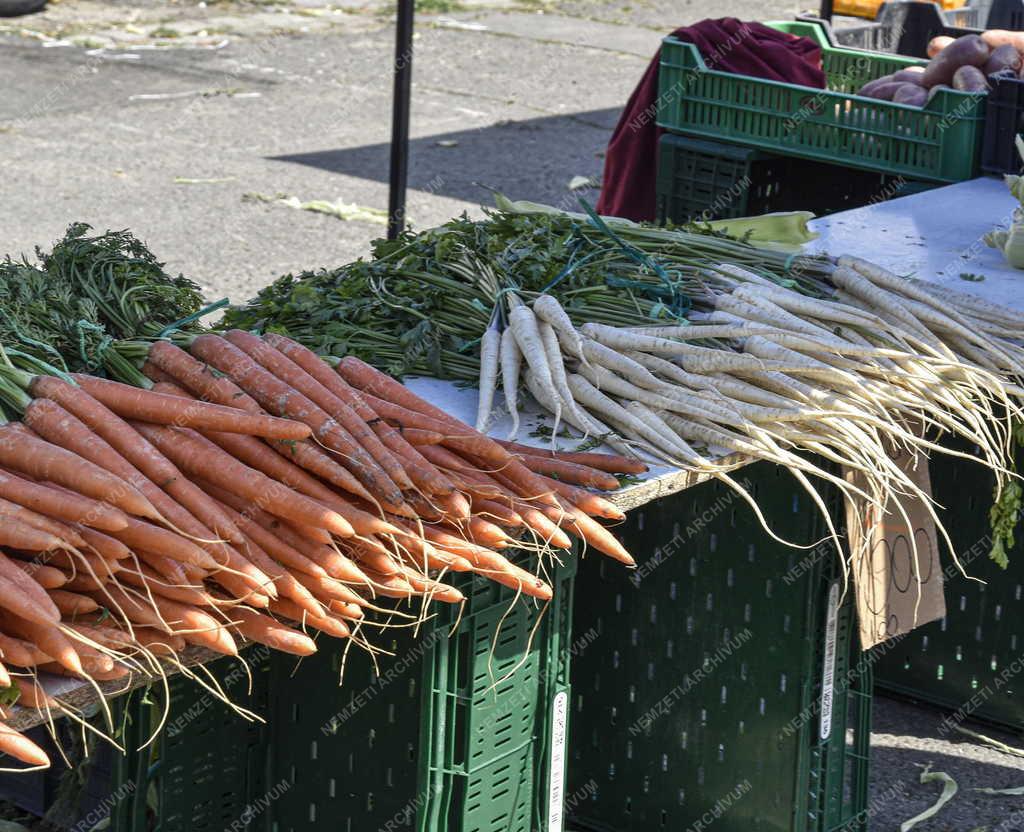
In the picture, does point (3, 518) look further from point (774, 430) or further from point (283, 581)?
point (774, 430)

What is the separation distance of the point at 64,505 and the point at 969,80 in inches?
145

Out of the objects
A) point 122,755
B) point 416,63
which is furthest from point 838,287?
point 416,63

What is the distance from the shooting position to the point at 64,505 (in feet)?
6.70

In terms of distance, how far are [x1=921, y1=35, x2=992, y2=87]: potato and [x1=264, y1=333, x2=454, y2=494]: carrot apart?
3.05m

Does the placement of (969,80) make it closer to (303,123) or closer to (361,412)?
(361,412)

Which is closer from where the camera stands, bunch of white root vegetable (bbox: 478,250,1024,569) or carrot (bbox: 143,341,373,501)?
carrot (bbox: 143,341,373,501)

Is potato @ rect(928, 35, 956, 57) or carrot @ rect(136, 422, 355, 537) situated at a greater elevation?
potato @ rect(928, 35, 956, 57)

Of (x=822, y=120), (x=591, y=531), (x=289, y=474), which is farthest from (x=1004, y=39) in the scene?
(x=289, y=474)

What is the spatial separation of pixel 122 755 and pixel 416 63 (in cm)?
987

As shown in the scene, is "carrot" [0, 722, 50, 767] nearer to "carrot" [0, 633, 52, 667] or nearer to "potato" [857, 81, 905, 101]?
"carrot" [0, 633, 52, 667]

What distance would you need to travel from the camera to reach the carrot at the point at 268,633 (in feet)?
7.00

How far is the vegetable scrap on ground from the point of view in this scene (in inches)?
79.0

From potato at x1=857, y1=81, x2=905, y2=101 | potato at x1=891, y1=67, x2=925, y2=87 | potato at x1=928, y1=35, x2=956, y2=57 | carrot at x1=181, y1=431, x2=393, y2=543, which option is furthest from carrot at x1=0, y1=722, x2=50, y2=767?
potato at x1=928, y1=35, x2=956, y2=57

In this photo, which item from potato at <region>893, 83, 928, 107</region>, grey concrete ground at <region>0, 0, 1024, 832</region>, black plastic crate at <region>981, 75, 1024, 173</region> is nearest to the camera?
black plastic crate at <region>981, 75, 1024, 173</region>
